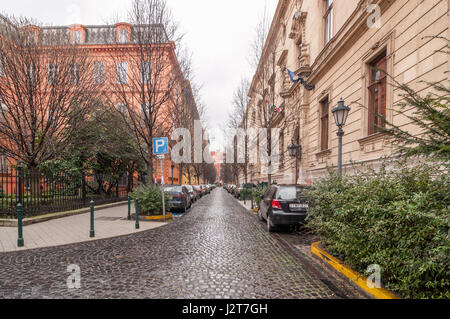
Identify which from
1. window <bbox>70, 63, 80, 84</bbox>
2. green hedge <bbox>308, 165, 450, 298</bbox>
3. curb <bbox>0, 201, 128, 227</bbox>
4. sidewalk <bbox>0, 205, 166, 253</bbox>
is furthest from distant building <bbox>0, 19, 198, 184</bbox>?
green hedge <bbox>308, 165, 450, 298</bbox>

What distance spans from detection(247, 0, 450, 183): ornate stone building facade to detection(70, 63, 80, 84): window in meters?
9.73

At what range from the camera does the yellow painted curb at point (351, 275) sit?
10.4 feet

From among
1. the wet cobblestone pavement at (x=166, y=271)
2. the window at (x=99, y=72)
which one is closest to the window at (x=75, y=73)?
the window at (x=99, y=72)

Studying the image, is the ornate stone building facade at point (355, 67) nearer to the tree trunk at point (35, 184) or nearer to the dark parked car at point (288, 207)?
the dark parked car at point (288, 207)

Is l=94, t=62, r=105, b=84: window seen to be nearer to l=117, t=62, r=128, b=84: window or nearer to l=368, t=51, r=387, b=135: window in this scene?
l=117, t=62, r=128, b=84: window

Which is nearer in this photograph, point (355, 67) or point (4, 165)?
point (355, 67)

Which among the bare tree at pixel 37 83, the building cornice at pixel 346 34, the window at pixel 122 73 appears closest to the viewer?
the building cornice at pixel 346 34

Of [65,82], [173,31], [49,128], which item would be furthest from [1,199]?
[173,31]

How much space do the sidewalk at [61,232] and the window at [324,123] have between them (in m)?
10.00

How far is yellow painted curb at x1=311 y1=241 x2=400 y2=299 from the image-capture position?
3158 millimetres

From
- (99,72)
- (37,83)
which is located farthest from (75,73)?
A: (37,83)

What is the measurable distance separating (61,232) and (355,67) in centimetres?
1292

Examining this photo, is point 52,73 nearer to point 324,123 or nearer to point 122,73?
point 122,73

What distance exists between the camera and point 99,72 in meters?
13.9
